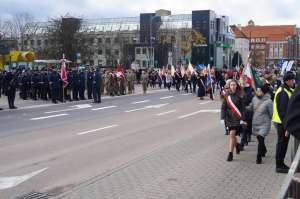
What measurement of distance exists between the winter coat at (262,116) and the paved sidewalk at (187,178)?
0.63 m

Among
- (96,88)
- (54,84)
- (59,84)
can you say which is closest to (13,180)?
(54,84)

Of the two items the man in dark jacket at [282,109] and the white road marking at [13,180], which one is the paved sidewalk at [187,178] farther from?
the white road marking at [13,180]

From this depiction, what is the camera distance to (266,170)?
951 centimetres

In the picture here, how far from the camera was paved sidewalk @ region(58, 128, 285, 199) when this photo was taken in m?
7.56

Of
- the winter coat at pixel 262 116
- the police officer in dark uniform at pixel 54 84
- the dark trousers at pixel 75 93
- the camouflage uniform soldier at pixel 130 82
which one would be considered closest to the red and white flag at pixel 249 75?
the winter coat at pixel 262 116

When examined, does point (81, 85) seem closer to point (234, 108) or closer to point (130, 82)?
point (130, 82)

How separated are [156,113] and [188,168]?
12.6 meters

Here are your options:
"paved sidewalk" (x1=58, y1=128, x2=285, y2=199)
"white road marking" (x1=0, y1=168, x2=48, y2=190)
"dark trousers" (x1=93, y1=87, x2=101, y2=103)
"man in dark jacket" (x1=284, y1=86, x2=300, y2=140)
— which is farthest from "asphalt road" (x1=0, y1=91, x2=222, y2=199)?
"man in dark jacket" (x1=284, y1=86, x2=300, y2=140)

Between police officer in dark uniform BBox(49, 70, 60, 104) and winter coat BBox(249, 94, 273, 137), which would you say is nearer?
winter coat BBox(249, 94, 273, 137)

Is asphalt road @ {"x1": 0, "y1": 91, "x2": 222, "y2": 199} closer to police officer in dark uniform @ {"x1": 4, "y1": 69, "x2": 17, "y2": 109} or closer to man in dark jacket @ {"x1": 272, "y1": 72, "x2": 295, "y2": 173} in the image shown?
police officer in dark uniform @ {"x1": 4, "y1": 69, "x2": 17, "y2": 109}

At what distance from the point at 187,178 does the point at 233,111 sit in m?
2.42

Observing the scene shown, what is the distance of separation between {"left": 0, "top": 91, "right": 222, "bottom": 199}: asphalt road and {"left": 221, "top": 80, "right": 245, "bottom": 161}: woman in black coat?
1.94 m

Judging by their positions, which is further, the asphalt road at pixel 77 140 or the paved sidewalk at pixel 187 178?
the asphalt road at pixel 77 140

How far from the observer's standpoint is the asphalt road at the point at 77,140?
8938 millimetres
